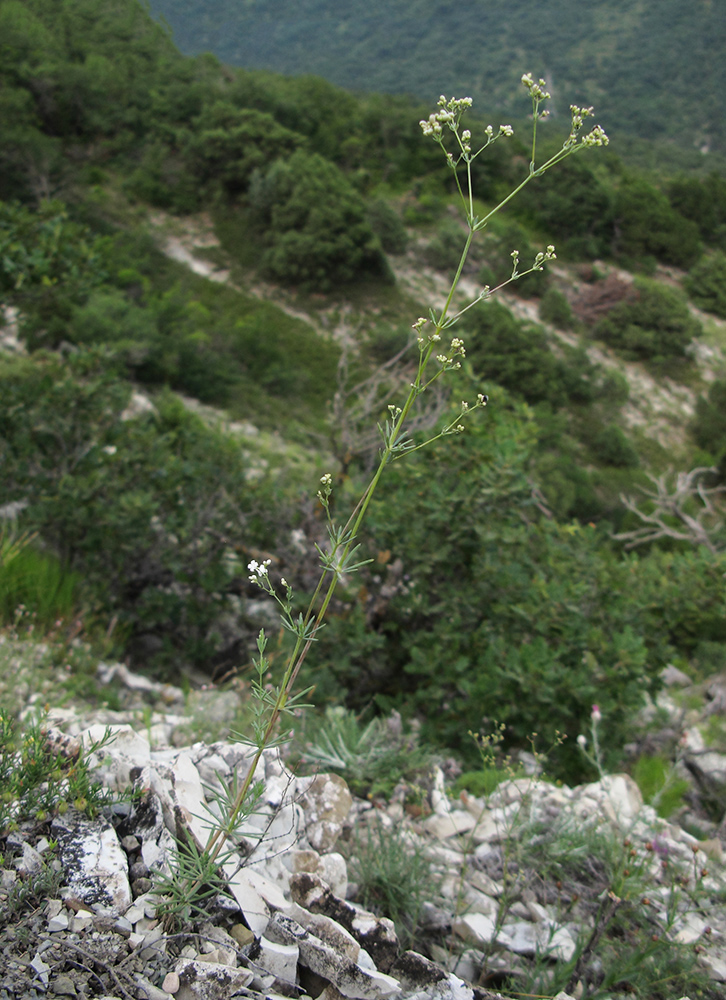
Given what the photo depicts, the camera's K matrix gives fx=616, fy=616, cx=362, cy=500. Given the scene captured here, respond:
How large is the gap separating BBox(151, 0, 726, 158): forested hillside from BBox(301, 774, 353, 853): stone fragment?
66.6 metres

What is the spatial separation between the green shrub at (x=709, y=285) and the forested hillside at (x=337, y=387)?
113mm

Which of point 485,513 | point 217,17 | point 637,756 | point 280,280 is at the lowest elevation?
point 637,756

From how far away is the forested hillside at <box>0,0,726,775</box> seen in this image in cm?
377

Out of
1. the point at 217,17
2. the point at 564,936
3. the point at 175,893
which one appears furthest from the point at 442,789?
the point at 217,17

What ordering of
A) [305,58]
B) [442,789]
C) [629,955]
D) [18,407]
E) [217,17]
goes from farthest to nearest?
[305,58] → [217,17] → [18,407] → [442,789] → [629,955]

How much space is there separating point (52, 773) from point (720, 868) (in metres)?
2.27

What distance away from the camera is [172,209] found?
22875mm

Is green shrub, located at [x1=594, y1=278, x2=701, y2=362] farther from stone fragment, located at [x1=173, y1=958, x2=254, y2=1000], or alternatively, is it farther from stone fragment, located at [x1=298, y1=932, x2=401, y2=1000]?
stone fragment, located at [x1=173, y1=958, x2=254, y2=1000]

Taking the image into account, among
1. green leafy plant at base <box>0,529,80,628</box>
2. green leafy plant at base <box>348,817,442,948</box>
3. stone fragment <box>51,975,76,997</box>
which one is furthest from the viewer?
green leafy plant at base <box>0,529,80,628</box>

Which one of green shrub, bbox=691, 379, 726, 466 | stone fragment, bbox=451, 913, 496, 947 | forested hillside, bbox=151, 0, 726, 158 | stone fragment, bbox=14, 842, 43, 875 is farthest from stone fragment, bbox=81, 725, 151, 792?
forested hillside, bbox=151, 0, 726, 158

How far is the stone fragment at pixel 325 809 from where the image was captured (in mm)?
2010

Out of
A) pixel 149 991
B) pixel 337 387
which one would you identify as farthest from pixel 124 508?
pixel 337 387

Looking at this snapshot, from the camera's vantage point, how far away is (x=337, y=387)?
17.8 metres

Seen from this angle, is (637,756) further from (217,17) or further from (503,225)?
(217,17)
